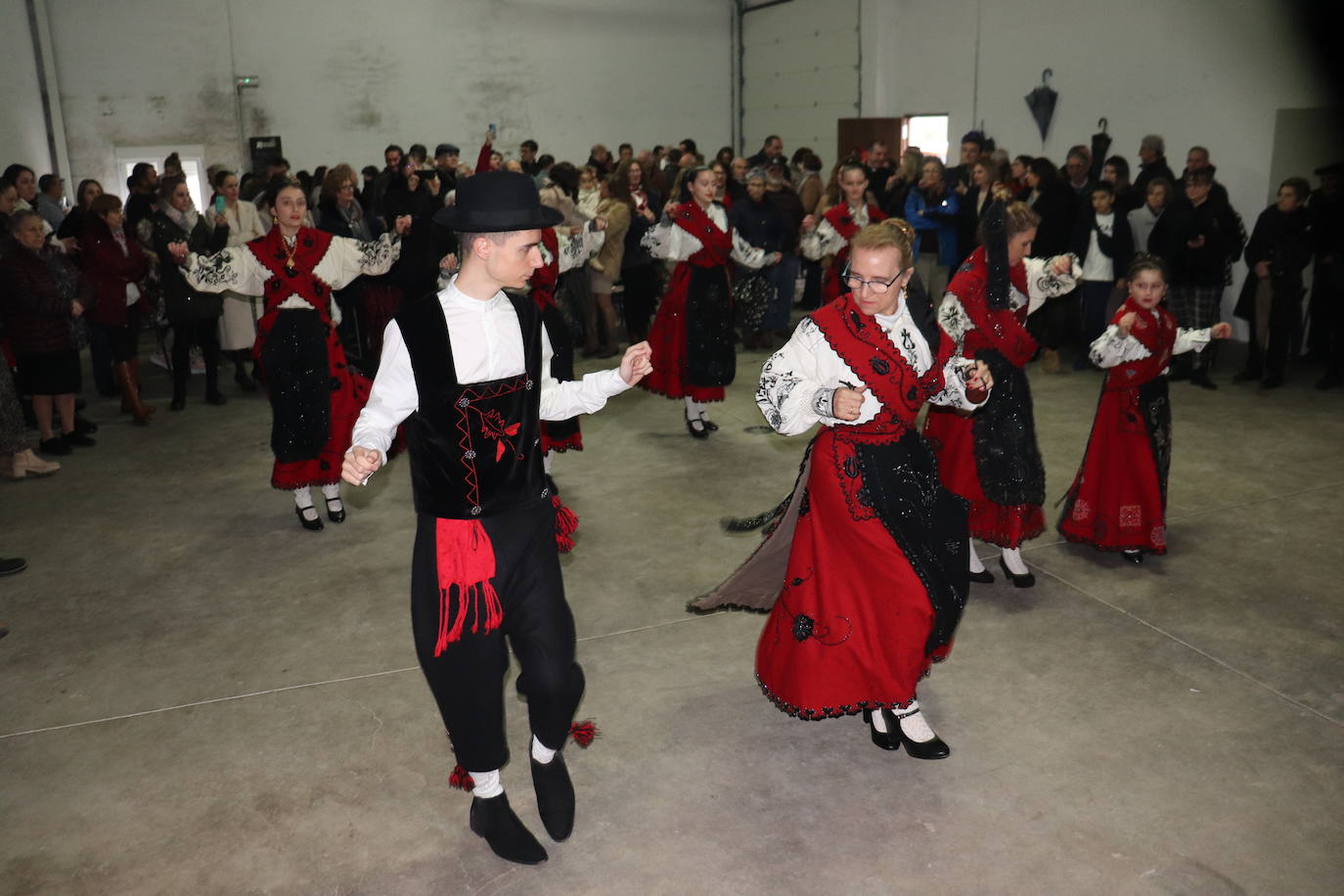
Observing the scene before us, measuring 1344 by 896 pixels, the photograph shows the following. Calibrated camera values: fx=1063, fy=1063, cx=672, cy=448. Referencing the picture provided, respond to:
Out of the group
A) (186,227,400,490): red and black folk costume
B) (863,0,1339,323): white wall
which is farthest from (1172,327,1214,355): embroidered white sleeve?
(863,0,1339,323): white wall

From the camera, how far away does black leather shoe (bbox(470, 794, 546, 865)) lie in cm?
273

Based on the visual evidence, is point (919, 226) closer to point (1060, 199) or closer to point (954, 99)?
point (1060, 199)

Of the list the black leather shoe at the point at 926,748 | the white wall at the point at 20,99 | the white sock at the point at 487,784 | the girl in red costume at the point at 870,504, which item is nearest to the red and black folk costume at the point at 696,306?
the girl in red costume at the point at 870,504

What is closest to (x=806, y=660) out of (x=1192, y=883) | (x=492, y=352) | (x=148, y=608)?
(x=1192, y=883)

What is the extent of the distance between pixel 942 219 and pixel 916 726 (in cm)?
670

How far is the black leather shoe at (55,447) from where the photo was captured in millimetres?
6664

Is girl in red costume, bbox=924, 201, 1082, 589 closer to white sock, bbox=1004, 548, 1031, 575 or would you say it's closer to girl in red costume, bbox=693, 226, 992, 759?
white sock, bbox=1004, 548, 1031, 575

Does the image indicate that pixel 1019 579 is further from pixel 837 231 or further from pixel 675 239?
pixel 837 231

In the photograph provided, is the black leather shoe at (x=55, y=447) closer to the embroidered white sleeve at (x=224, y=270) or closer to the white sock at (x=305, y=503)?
the white sock at (x=305, y=503)

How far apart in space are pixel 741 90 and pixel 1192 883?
15702 mm

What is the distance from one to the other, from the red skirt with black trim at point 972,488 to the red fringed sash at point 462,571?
2.26 m

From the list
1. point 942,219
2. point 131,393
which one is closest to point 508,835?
point 131,393

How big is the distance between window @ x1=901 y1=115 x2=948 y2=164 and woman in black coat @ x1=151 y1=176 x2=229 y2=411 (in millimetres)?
8514

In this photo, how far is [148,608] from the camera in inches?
174
